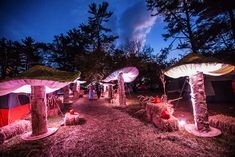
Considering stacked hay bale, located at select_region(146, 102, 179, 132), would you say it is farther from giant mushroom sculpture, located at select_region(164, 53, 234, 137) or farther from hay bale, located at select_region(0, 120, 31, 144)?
hay bale, located at select_region(0, 120, 31, 144)

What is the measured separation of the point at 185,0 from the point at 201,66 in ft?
41.6

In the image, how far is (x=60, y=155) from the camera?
3506 mm

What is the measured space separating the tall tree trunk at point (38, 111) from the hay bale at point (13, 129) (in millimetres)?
780

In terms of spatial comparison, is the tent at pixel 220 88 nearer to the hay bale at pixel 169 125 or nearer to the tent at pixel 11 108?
the hay bale at pixel 169 125

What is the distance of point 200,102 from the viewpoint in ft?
14.6

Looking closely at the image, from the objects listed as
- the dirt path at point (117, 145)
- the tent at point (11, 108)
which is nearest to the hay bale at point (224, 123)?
the dirt path at point (117, 145)

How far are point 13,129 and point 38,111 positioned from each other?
119 cm

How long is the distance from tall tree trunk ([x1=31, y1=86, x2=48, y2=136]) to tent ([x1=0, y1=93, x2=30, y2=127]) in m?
2.69

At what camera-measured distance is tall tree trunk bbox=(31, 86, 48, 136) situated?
4.93 m

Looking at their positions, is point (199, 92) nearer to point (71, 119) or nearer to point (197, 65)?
point (197, 65)

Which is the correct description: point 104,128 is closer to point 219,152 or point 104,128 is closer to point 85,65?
point 219,152

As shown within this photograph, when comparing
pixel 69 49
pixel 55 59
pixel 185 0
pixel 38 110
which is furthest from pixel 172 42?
pixel 55 59

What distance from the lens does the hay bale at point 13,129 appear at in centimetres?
455

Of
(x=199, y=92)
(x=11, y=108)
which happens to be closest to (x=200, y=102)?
(x=199, y=92)
